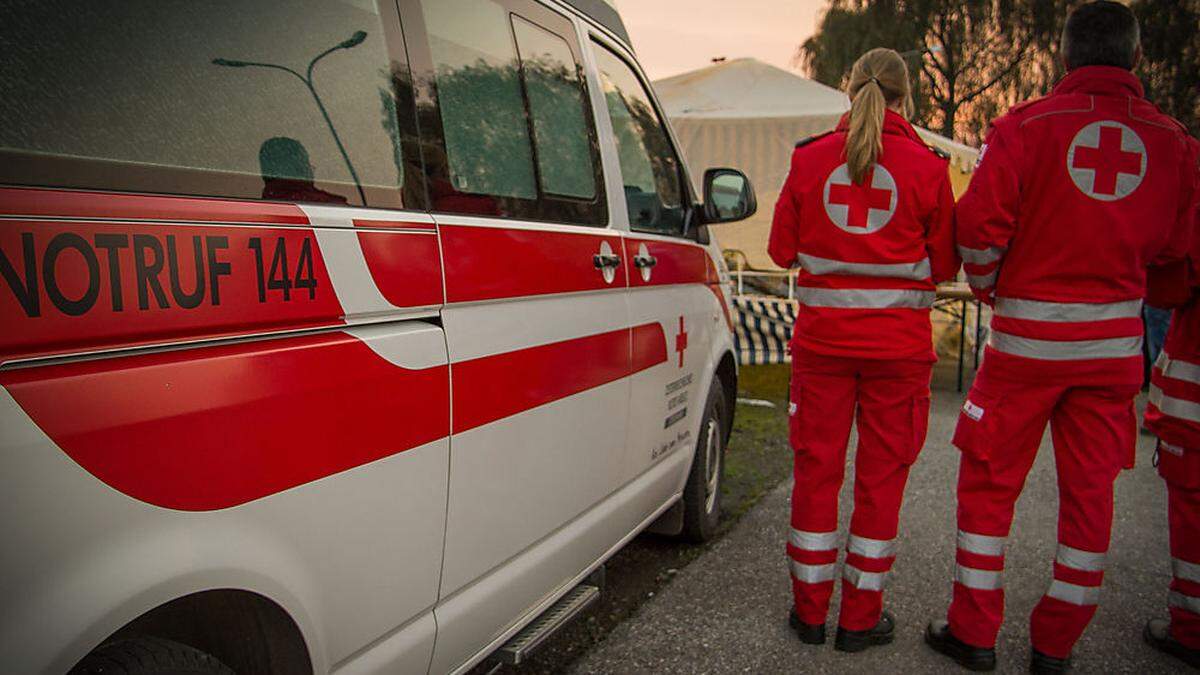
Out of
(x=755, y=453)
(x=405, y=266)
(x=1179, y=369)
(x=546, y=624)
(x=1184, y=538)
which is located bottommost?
(x=755, y=453)

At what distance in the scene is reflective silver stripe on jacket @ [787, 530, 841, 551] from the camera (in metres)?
2.91

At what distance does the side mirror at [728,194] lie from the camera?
3406 millimetres

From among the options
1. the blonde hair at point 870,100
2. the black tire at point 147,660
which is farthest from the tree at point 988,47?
the black tire at point 147,660

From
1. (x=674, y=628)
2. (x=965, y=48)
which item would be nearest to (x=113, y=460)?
(x=674, y=628)

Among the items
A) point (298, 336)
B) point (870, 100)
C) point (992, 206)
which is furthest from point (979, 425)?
point (298, 336)

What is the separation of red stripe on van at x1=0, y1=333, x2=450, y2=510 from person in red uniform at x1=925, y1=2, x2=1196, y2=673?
6.07 feet

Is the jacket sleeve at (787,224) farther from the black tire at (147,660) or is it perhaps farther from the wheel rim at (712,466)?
the black tire at (147,660)

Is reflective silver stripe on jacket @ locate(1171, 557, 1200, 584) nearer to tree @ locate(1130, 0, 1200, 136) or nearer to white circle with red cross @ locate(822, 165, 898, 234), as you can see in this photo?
white circle with red cross @ locate(822, 165, 898, 234)

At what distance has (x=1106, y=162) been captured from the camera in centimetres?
250

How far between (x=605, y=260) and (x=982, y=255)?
1.16m

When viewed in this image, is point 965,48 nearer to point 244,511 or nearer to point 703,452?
point 703,452

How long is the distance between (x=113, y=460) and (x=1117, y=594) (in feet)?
11.8

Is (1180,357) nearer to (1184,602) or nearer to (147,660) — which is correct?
(1184,602)

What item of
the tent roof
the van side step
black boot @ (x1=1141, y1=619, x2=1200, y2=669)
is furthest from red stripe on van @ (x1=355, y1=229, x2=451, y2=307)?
the tent roof
